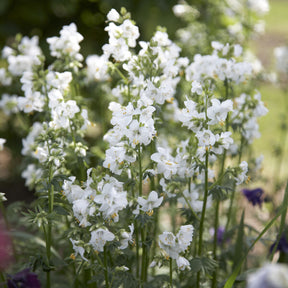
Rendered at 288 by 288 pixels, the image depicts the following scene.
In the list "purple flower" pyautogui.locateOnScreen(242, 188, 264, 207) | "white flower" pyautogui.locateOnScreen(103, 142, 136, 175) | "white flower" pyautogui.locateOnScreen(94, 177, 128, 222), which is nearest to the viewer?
"white flower" pyautogui.locateOnScreen(94, 177, 128, 222)

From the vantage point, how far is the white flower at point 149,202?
177 cm

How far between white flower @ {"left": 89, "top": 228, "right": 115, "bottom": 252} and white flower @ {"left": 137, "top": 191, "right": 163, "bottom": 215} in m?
0.22

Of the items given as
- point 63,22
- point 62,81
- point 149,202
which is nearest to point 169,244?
point 149,202

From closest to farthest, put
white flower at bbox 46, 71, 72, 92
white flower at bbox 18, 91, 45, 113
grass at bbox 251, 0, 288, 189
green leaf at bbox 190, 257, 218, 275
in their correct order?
green leaf at bbox 190, 257, 218, 275 < white flower at bbox 46, 71, 72, 92 < white flower at bbox 18, 91, 45, 113 < grass at bbox 251, 0, 288, 189

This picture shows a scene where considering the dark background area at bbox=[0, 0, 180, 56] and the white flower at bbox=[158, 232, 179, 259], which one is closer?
the white flower at bbox=[158, 232, 179, 259]

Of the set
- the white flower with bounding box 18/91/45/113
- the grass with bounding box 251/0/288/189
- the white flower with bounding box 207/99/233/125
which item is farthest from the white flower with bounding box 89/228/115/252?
the grass with bounding box 251/0/288/189

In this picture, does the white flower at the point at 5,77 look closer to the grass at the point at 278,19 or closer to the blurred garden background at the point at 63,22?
the blurred garden background at the point at 63,22

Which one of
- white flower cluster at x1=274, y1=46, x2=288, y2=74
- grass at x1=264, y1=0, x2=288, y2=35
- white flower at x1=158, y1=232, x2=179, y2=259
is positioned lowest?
white flower at x1=158, y1=232, x2=179, y2=259

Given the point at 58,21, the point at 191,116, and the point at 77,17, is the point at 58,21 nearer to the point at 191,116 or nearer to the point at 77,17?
the point at 77,17

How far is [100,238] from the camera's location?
5.39ft

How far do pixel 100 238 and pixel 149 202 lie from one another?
269 millimetres

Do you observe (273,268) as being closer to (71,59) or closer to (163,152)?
(163,152)

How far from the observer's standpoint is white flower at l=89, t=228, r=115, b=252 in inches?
63.1

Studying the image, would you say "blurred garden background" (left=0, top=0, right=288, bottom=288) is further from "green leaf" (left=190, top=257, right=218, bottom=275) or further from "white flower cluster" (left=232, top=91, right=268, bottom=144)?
"green leaf" (left=190, top=257, right=218, bottom=275)
